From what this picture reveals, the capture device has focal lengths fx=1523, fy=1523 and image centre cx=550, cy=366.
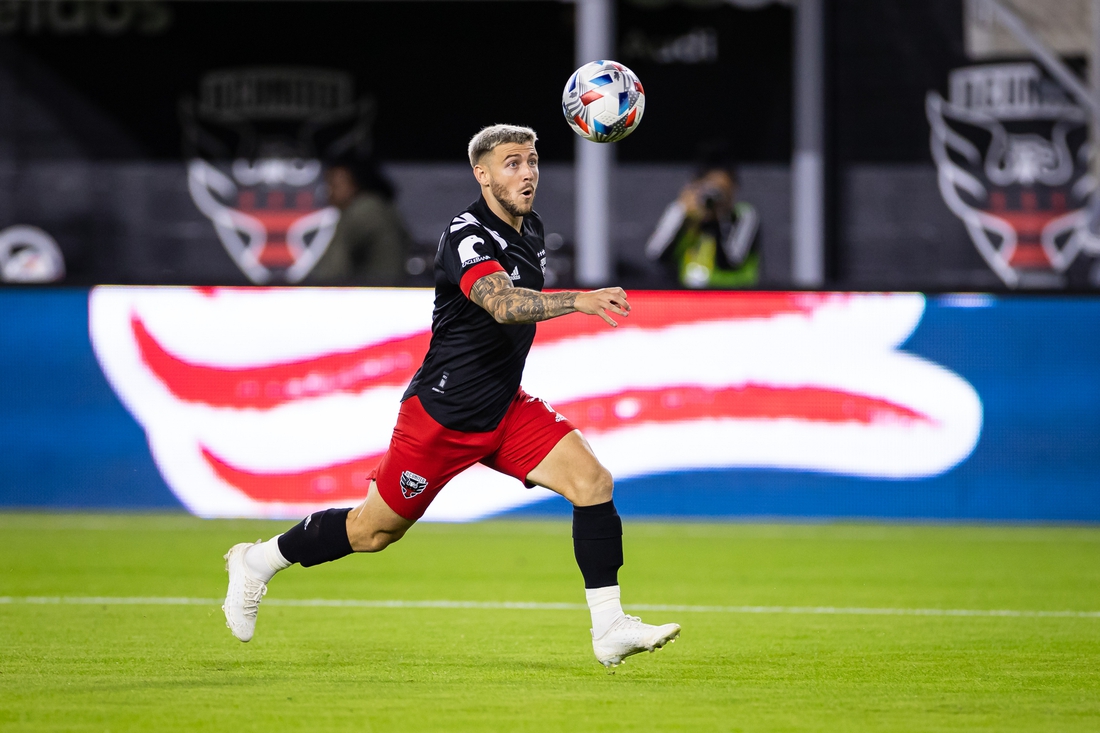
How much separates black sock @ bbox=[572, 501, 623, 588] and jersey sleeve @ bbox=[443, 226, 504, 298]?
990mm

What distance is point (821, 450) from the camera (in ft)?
36.4

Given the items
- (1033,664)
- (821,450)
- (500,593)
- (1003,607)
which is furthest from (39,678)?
(821,450)

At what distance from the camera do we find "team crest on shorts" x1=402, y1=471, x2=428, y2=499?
6031mm

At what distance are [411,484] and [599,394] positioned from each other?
17.0 feet

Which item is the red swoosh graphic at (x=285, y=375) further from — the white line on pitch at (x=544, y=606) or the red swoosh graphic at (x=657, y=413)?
the white line on pitch at (x=544, y=606)

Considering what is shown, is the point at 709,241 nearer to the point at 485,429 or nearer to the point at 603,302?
the point at 485,429

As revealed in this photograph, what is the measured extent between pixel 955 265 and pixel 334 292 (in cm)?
866

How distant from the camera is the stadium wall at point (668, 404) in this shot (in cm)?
1108

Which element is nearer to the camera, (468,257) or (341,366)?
(468,257)

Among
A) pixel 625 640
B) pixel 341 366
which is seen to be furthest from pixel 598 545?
pixel 341 366

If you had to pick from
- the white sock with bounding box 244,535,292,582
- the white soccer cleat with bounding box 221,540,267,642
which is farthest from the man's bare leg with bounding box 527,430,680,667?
the white soccer cleat with bounding box 221,540,267,642

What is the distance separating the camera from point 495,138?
5984 millimetres

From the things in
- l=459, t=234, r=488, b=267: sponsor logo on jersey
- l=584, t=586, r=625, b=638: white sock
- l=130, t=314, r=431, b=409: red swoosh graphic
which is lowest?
l=130, t=314, r=431, b=409: red swoosh graphic

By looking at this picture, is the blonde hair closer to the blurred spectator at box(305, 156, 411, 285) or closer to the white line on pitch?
the white line on pitch
